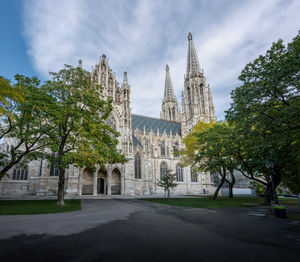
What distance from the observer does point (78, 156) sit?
13258mm

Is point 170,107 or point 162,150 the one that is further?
point 170,107

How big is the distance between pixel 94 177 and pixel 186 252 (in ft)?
90.8

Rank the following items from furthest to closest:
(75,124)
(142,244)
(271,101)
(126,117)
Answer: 1. (126,117)
2. (75,124)
3. (271,101)
4. (142,244)

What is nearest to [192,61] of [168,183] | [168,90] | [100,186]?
[168,90]

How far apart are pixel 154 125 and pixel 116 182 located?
25.6 m

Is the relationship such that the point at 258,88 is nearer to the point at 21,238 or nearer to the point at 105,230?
the point at 105,230

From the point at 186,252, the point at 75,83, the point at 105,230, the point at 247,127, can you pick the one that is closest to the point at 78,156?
the point at 75,83

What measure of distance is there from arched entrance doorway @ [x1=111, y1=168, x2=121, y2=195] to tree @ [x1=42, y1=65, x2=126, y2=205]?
16.8 meters

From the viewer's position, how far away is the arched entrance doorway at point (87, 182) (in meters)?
Answer: 29.6

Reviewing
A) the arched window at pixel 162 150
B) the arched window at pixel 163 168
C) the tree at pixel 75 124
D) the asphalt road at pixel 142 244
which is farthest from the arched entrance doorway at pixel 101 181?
the asphalt road at pixel 142 244

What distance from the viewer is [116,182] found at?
1259 inches

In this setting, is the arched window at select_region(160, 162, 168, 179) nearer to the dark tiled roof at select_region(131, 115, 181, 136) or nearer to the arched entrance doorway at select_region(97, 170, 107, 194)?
the dark tiled roof at select_region(131, 115, 181, 136)

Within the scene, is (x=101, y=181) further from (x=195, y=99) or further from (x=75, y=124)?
(x=195, y=99)

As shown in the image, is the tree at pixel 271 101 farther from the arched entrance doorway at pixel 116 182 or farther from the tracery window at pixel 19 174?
the tracery window at pixel 19 174
